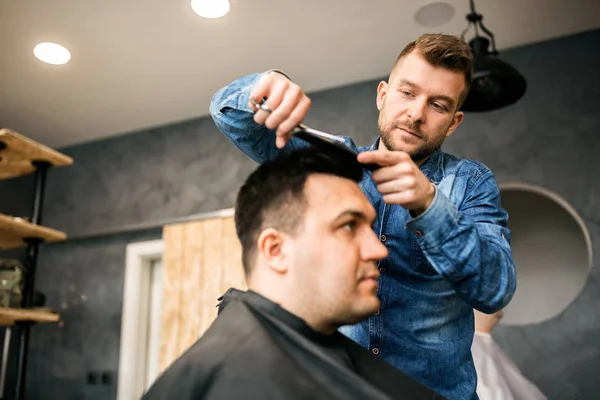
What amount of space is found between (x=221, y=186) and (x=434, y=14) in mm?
2164

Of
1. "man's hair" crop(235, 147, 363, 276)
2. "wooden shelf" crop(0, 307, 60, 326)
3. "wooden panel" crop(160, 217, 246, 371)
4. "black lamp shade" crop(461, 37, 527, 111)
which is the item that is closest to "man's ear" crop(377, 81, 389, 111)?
"man's hair" crop(235, 147, 363, 276)

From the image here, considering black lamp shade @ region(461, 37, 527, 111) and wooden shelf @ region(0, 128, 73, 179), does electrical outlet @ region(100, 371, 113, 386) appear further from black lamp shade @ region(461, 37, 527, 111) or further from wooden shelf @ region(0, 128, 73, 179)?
black lamp shade @ region(461, 37, 527, 111)

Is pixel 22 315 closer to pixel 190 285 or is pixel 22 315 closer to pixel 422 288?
pixel 190 285

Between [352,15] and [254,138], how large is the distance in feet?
8.50

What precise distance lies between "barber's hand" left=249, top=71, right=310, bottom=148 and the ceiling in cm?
266

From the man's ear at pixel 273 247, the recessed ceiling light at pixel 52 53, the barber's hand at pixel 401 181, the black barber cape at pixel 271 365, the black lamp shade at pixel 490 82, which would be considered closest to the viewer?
the black barber cape at pixel 271 365

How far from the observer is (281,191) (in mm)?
1203

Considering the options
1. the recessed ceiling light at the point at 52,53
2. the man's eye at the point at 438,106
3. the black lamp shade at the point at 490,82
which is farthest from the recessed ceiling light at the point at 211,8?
the man's eye at the point at 438,106

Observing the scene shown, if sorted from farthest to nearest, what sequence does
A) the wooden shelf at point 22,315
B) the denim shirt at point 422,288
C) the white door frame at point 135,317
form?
1. the white door frame at point 135,317
2. the wooden shelf at point 22,315
3. the denim shirt at point 422,288

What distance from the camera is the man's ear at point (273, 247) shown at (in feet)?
3.84

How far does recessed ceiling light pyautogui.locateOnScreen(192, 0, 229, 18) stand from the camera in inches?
141

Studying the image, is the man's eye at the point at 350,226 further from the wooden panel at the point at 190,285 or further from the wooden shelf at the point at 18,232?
the wooden panel at the point at 190,285

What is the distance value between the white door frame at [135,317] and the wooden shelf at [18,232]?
1175 mm

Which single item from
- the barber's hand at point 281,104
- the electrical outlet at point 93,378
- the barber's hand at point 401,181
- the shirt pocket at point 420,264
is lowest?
the electrical outlet at point 93,378
